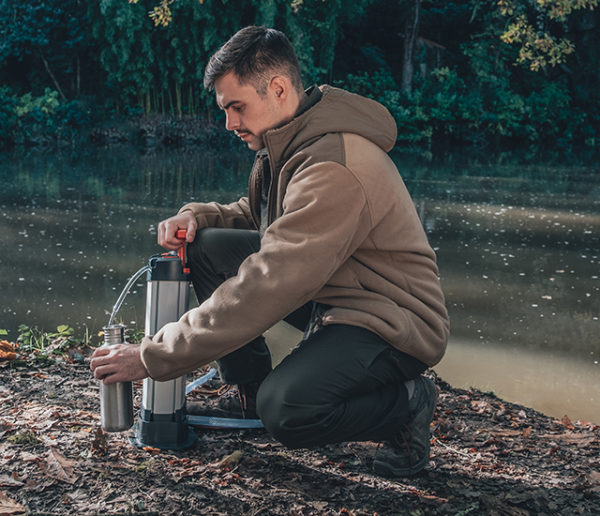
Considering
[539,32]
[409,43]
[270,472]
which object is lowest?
[270,472]

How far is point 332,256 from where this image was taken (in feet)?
7.21

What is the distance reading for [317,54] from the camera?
2155 cm

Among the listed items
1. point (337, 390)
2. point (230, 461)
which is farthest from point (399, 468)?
point (230, 461)

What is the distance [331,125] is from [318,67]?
20.0 m

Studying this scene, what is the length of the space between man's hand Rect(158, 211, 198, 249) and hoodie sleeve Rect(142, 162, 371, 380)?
682 millimetres

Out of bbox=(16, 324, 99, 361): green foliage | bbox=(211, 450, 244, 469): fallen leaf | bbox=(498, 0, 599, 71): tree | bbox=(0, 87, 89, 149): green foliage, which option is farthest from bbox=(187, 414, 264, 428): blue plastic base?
bbox=(0, 87, 89, 149): green foliage

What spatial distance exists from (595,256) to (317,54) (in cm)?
1574

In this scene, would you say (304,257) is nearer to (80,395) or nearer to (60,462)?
(60,462)

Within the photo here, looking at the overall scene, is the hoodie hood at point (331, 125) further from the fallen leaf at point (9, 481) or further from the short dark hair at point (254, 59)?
the fallen leaf at point (9, 481)

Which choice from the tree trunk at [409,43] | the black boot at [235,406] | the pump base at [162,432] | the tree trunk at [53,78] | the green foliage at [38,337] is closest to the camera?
the pump base at [162,432]

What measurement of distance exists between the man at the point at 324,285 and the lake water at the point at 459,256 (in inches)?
54.1

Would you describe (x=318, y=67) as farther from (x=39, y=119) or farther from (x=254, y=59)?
(x=254, y=59)

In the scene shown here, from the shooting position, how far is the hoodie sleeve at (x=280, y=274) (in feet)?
7.11

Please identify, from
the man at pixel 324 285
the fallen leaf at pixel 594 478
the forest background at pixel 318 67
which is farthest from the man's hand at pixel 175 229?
the forest background at pixel 318 67
